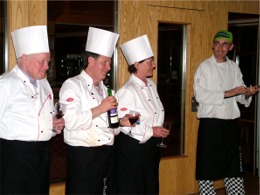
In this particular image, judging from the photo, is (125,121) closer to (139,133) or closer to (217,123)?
(139,133)

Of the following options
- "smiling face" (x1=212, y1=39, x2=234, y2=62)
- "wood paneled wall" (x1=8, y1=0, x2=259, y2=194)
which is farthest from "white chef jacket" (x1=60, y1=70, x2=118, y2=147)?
"smiling face" (x1=212, y1=39, x2=234, y2=62)

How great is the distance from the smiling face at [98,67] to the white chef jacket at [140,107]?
33 cm

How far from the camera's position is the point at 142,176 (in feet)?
11.0

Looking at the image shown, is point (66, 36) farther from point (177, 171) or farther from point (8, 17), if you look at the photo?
point (177, 171)

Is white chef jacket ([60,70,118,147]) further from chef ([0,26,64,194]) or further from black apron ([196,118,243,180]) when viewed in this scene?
black apron ([196,118,243,180])

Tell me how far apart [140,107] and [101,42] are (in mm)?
605

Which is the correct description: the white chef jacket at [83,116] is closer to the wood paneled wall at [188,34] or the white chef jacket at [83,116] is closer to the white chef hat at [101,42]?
the white chef hat at [101,42]

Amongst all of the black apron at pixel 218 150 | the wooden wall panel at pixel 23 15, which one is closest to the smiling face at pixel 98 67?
the wooden wall panel at pixel 23 15

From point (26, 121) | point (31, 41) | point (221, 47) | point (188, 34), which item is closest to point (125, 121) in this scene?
point (26, 121)

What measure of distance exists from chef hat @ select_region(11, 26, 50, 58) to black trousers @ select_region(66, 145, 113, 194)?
0.73m

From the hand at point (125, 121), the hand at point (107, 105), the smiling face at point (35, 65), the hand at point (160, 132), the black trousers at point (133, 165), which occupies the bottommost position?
the black trousers at point (133, 165)

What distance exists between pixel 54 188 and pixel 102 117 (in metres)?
1.06

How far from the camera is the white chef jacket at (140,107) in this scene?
3.24 meters

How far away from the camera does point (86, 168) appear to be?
2.94 metres
